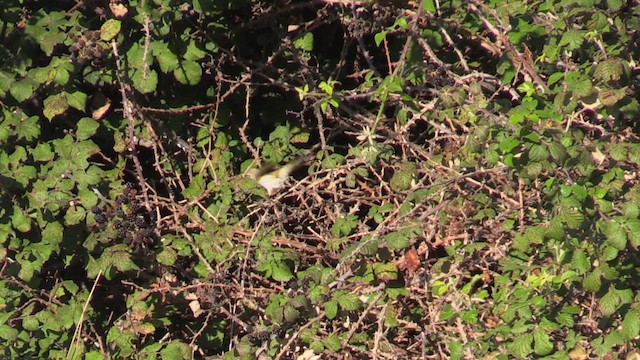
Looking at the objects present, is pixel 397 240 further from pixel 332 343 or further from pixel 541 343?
pixel 541 343

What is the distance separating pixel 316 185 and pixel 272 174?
312 mm

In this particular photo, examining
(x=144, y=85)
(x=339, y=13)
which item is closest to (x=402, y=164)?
(x=339, y=13)

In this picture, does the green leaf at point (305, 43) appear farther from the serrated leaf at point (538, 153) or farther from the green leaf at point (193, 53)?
the serrated leaf at point (538, 153)

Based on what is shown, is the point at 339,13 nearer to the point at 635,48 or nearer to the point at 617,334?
the point at 635,48

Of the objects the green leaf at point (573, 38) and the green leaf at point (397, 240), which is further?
the green leaf at point (397, 240)

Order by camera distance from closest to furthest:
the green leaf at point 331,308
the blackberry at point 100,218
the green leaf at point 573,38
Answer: the green leaf at point 573,38, the green leaf at point 331,308, the blackberry at point 100,218

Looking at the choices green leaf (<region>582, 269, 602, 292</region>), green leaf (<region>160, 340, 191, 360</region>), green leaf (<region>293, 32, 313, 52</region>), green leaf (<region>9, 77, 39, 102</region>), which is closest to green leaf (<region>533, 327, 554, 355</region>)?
green leaf (<region>582, 269, 602, 292</region>)

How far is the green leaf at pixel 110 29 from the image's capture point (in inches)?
165

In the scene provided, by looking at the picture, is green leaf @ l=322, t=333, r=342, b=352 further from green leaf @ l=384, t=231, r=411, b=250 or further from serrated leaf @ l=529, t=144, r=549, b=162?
serrated leaf @ l=529, t=144, r=549, b=162

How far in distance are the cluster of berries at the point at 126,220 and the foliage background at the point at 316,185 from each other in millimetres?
12

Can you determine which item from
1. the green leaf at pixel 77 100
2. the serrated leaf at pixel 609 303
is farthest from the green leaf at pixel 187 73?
the serrated leaf at pixel 609 303

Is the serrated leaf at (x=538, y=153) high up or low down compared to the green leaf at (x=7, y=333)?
up

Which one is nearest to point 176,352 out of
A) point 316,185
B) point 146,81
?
point 316,185

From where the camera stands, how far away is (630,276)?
141 inches
